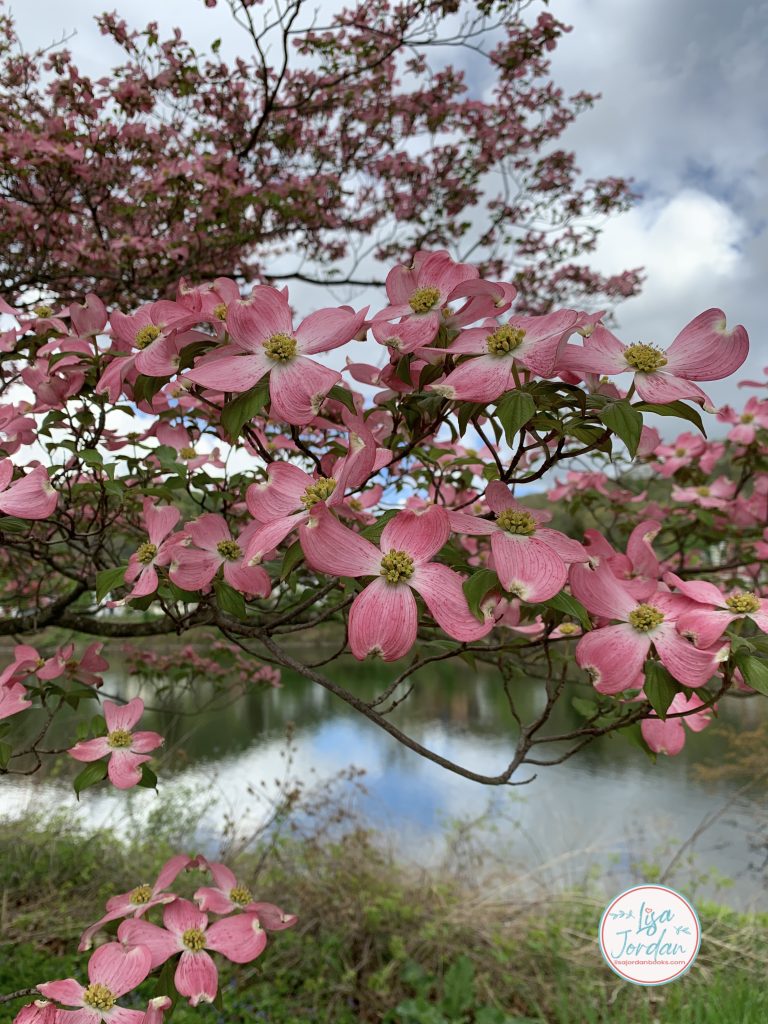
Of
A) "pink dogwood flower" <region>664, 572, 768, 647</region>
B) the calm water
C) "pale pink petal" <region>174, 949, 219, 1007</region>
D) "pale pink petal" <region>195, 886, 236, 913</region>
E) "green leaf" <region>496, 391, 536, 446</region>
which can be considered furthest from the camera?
the calm water

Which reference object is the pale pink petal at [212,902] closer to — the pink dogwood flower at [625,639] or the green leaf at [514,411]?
the pink dogwood flower at [625,639]

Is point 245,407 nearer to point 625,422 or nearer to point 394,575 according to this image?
point 394,575

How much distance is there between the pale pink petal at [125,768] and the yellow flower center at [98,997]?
232 millimetres

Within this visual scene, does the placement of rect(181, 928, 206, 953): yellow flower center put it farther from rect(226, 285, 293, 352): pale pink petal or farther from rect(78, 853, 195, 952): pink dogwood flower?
rect(226, 285, 293, 352): pale pink petal

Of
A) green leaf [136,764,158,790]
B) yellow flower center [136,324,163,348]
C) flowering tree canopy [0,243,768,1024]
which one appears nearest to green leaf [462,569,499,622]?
flowering tree canopy [0,243,768,1024]

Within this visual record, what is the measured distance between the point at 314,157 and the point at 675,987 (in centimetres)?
352

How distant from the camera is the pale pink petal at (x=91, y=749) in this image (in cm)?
95

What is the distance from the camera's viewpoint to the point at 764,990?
1949mm

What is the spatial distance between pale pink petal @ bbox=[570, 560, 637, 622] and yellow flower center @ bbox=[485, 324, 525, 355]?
9.3 inches

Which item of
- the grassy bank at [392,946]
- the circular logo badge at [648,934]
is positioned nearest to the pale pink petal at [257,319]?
the circular logo badge at [648,934]

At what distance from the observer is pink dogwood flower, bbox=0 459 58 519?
75 cm

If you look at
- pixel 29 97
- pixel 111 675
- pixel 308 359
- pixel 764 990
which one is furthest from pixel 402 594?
pixel 111 675

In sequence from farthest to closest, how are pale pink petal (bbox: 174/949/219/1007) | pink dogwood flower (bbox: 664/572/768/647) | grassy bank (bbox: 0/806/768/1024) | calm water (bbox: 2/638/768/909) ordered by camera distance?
calm water (bbox: 2/638/768/909)
grassy bank (bbox: 0/806/768/1024)
pale pink petal (bbox: 174/949/219/1007)
pink dogwood flower (bbox: 664/572/768/647)

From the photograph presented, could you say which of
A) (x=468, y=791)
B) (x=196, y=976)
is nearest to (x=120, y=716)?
(x=196, y=976)
